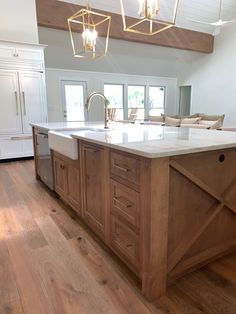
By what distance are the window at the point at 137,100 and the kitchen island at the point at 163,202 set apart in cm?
759

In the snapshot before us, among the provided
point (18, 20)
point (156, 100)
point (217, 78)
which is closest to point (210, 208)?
point (18, 20)

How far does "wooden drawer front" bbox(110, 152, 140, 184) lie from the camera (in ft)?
4.39

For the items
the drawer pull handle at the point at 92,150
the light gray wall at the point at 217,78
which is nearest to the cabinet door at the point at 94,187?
the drawer pull handle at the point at 92,150

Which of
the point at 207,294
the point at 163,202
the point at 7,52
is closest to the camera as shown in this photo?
the point at 163,202

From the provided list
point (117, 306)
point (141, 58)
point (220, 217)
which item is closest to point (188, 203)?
point (220, 217)

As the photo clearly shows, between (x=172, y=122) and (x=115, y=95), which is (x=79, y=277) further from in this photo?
(x=115, y=95)

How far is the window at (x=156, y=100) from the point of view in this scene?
32.0 feet

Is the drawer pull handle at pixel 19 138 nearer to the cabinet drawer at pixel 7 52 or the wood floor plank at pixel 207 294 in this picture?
the cabinet drawer at pixel 7 52

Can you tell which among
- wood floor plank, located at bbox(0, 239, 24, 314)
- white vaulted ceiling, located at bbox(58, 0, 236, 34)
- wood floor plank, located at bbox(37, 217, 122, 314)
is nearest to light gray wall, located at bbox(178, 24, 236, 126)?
white vaulted ceiling, located at bbox(58, 0, 236, 34)

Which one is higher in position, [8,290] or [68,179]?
[68,179]

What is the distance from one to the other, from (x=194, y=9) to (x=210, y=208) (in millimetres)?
6254

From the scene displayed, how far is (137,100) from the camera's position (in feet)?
31.1

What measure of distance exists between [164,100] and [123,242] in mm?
9166

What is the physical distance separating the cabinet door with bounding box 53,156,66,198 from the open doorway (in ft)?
27.3
